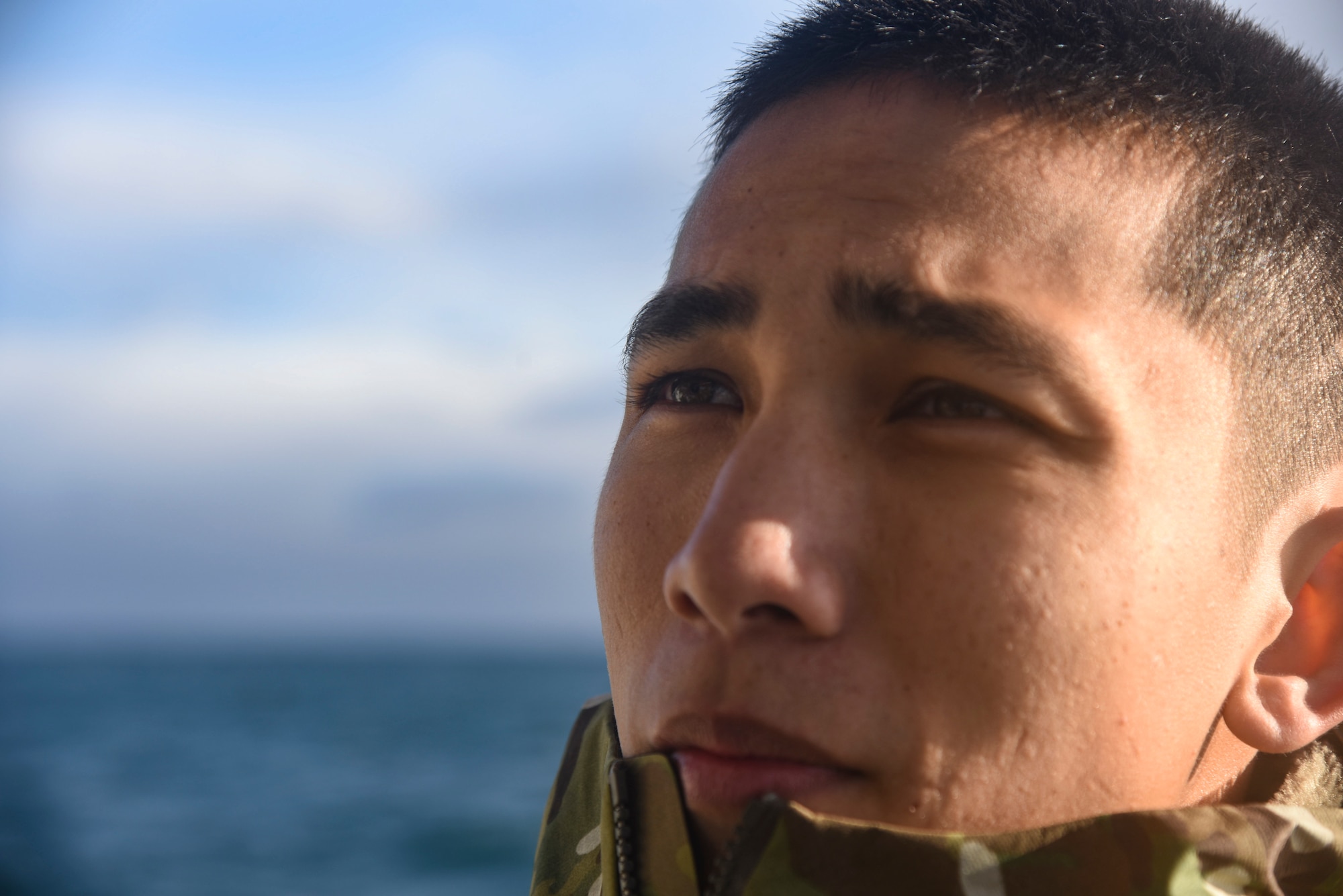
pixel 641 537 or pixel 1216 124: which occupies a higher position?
pixel 1216 124

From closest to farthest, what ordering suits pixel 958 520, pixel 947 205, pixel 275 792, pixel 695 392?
1. pixel 958 520
2. pixel 947 205
3. pixel 695 392
4. pixel 275 792

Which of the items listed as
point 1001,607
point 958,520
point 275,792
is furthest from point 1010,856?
point 275,792

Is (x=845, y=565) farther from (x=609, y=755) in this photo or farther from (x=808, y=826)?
(x=609, y=755)

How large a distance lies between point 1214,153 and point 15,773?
35.1 meters

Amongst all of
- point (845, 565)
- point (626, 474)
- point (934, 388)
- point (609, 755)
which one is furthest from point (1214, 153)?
point (609, 755)

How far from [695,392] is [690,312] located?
176 mm

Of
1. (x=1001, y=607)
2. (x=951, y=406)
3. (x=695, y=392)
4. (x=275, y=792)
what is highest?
(x=695, y=392)

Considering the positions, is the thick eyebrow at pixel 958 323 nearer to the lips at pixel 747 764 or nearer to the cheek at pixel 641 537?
the cheek at pixel 641 537

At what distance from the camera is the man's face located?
127 centimetres

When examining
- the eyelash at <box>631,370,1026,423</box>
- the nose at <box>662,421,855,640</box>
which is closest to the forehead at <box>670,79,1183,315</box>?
the eyelash at <box>631,370,1026,423</box>

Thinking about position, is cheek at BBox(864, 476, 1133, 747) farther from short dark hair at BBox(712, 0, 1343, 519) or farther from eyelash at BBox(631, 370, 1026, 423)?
short dark hair at BBox(712, 0, 1343, 519)

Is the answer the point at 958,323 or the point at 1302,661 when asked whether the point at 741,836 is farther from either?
the point at 1302,661

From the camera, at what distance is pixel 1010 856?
1.20 meters

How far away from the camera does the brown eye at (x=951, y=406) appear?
55.0 inches
